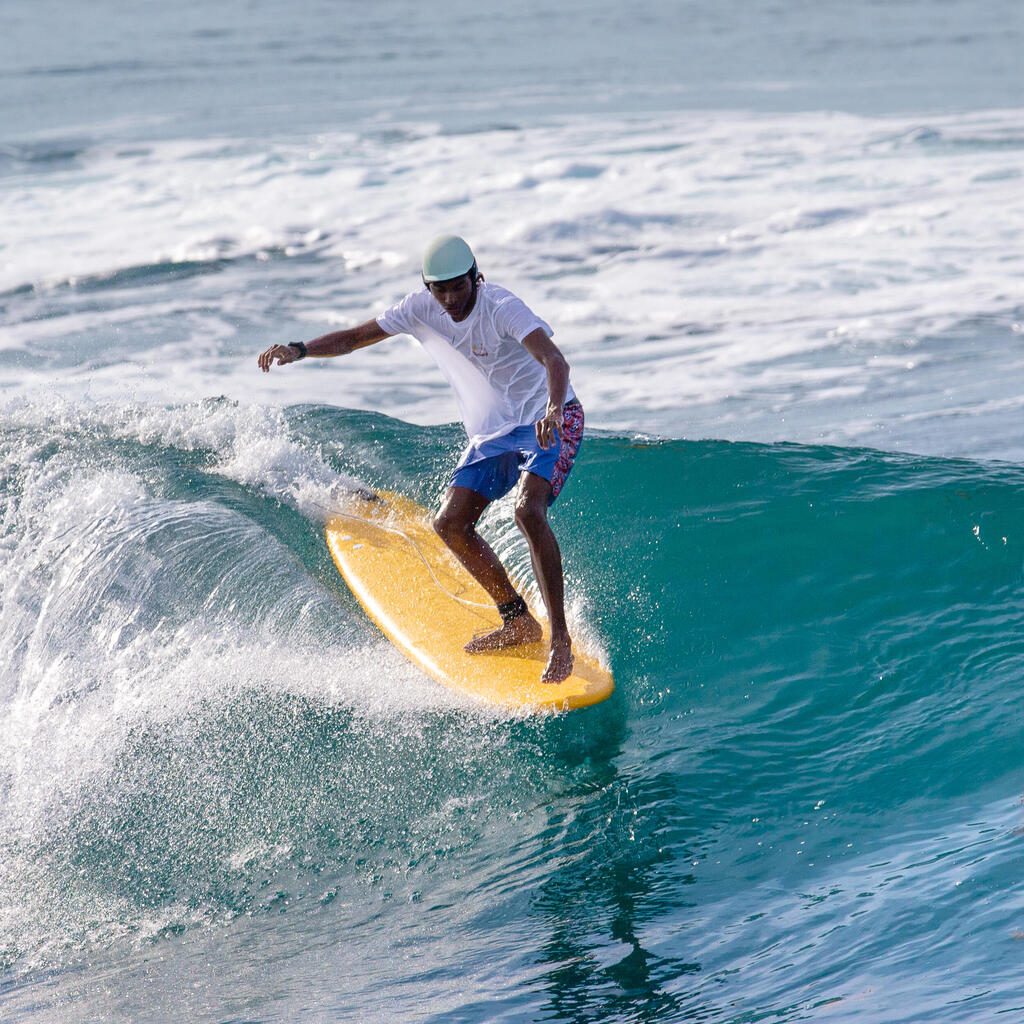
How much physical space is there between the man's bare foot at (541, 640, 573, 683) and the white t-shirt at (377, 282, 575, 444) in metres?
1.03

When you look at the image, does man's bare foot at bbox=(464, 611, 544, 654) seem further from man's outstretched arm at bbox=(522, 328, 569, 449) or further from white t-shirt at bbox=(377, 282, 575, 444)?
man's outstretched arm at bbox=(522, 328, 569, 449)

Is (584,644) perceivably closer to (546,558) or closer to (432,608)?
(546,558)

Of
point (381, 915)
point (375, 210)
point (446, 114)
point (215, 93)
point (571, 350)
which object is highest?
point (215, 93)

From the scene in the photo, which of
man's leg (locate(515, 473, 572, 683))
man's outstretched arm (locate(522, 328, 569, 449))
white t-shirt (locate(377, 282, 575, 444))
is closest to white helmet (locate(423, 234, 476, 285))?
white t-shirt (locate(377, 282, 575, 444))

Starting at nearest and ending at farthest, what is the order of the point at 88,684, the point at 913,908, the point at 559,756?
the point at 913,908
the point at 559,756
the point at 88,684

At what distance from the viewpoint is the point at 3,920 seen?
15.0 ft

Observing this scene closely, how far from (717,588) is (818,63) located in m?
24.1

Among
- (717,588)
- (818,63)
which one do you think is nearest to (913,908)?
(717,588)

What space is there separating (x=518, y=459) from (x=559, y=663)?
0.99 metres

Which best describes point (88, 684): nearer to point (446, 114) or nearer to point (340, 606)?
point (340, 606)

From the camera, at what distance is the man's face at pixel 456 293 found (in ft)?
16.2

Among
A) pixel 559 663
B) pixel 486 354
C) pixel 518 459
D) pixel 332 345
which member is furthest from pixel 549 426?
pixel 332 345

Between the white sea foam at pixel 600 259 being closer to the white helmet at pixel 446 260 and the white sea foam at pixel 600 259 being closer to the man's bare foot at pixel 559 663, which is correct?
the man's bare foot at pixel 559 663

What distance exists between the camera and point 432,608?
624 cm
